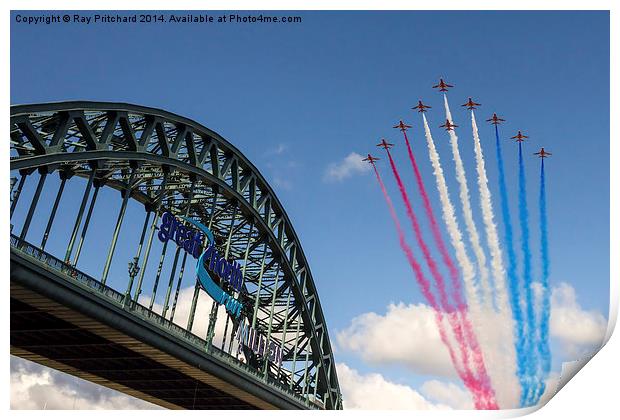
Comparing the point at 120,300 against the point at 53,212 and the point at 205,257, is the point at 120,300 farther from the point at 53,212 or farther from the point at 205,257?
the point at 205,257

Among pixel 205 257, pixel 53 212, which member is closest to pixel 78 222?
pixel 53 212

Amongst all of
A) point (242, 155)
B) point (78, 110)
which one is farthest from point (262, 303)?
point (78, 110)

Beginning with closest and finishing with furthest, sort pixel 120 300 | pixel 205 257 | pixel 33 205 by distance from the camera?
1. pixel 33 205
2. pixel 120 300
3. pixel 205 257

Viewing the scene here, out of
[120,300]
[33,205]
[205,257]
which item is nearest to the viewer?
[33,205]

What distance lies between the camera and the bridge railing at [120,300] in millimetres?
39428

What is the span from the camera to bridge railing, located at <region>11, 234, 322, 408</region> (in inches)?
1552

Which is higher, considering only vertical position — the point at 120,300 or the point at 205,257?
the point at 205,257

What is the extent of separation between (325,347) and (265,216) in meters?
24.2

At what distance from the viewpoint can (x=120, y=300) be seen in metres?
47.3

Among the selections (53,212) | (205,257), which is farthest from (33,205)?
(205,257)

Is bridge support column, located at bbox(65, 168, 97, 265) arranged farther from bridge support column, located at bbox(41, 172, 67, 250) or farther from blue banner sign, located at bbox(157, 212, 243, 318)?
blue banner sign, located at bbox(157, 212, 243, 318)

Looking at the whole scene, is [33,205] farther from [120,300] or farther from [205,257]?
[205,257]

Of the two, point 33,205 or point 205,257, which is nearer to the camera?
point 33,205
